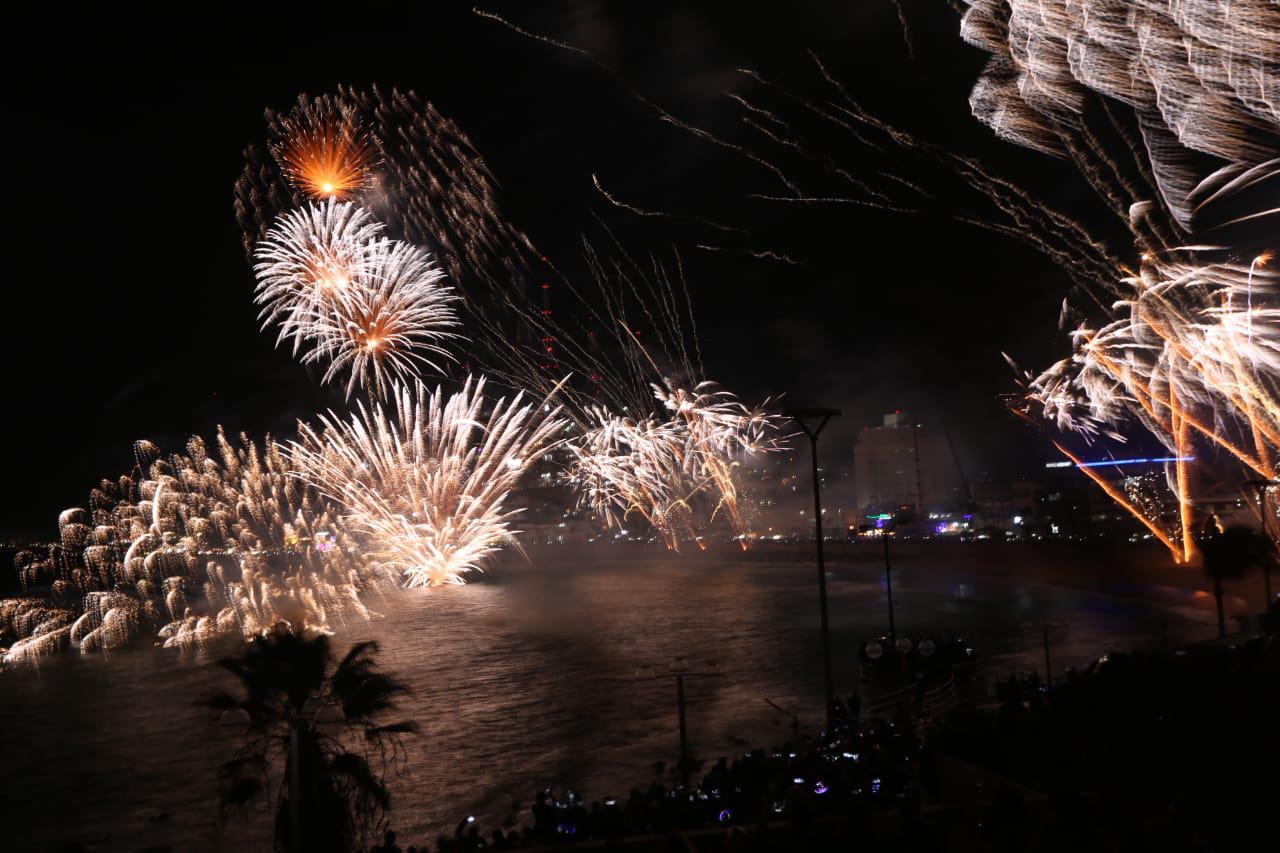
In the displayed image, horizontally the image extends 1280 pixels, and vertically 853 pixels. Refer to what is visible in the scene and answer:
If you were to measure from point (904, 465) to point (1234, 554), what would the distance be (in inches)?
4083

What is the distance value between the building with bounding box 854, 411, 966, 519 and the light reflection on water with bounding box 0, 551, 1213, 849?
246ft

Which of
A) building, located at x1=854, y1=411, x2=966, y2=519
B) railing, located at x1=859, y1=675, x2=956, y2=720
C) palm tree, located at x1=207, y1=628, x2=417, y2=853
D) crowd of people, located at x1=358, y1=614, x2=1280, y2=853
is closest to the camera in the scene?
crowd of people, located at x1=358, y1=614, x2=1280, y2=853

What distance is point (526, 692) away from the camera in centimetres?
A: 2391

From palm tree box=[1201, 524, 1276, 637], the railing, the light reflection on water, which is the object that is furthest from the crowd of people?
palm tree box=[1201, 524, 1276, 637]

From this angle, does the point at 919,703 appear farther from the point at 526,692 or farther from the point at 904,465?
the point at 904,465

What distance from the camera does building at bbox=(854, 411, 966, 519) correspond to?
12312 centimetres

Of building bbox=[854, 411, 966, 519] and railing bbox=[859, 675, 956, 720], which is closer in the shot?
railing bbox=[859, 675, 956, 720]

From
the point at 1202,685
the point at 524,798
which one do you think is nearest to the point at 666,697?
the point at 524,798

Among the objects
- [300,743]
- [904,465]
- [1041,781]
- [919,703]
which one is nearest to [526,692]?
[919,703]

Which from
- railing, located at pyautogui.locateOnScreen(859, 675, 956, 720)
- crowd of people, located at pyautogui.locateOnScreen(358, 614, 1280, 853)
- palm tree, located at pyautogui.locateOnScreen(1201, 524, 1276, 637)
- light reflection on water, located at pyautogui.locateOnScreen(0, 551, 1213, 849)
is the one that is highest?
palm tree, located at pyautogui.locateOnScreen(1201, 524, 1276, 637)

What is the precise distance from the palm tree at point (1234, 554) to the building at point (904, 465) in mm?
99746

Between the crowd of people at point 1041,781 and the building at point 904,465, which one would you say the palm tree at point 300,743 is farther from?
the building at point 904,465

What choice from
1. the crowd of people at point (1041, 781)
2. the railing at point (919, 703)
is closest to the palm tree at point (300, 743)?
the crowd of people at point (1041, 781)

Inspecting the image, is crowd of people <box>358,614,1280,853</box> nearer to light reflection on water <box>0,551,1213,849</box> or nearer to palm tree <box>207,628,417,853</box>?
palm tree <box>207,628,417,853</box>
